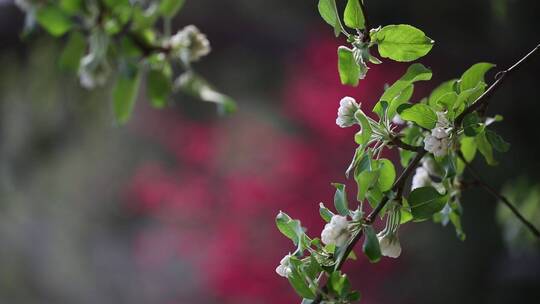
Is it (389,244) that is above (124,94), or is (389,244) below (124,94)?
below

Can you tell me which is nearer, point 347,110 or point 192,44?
point 347,110

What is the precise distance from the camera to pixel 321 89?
1.71m

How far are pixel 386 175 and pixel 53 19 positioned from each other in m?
0.37

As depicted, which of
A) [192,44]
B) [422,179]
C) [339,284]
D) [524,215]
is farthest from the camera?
[524,215]

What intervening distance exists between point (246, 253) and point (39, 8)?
120 cm

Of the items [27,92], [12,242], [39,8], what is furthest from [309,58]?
[39,8]

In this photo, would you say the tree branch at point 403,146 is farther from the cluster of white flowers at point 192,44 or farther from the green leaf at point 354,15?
the cluster of white flowers at point 192,44

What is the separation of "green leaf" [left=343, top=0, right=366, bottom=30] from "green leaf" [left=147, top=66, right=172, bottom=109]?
0.84 ft

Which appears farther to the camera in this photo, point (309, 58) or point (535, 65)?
point (309, 58)

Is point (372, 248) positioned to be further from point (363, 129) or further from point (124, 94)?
point (124, 94)

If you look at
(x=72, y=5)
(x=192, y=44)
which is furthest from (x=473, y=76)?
(x=72, y=5)

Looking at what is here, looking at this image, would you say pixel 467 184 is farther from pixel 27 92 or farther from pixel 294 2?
pixel 27 92

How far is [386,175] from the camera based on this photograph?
34 cm

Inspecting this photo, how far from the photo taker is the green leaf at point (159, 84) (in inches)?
22.4
